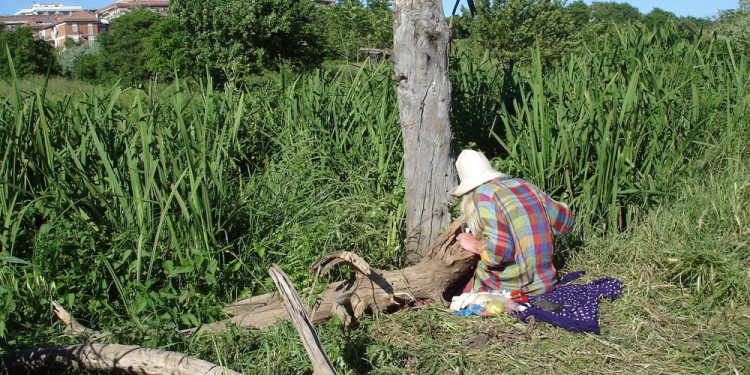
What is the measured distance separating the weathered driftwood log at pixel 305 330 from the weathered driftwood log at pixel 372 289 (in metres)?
0.66

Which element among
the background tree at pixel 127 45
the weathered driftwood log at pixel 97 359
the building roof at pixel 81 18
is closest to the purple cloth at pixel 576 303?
the weathered driftwood log at pixel 97 359

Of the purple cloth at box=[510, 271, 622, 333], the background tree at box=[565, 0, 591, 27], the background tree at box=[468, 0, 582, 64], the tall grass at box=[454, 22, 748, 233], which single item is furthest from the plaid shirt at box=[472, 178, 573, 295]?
the background tree at box=[565, 0, 591, 27]

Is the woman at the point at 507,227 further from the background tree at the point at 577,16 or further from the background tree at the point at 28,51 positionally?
the background tree at the point at 28,51

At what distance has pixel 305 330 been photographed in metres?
2.06

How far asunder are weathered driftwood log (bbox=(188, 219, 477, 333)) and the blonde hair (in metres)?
0.08

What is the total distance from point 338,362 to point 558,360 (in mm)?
1022

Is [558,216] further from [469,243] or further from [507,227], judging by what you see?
[469,243]

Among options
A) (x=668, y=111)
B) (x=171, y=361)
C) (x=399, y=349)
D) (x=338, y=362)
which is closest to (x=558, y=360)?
(x=399, y=349)

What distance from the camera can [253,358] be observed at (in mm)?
2549

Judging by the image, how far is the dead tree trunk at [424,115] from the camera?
10.4 ft

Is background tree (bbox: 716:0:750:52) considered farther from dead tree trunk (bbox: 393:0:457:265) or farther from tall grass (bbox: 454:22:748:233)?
dead tree trunk (bbox: 393:0:457:265)

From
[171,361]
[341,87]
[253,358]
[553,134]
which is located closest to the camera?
[171,361]

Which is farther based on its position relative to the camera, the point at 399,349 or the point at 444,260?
the point at 444,260

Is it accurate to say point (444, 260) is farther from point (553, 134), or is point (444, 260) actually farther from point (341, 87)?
point (341, 87)
